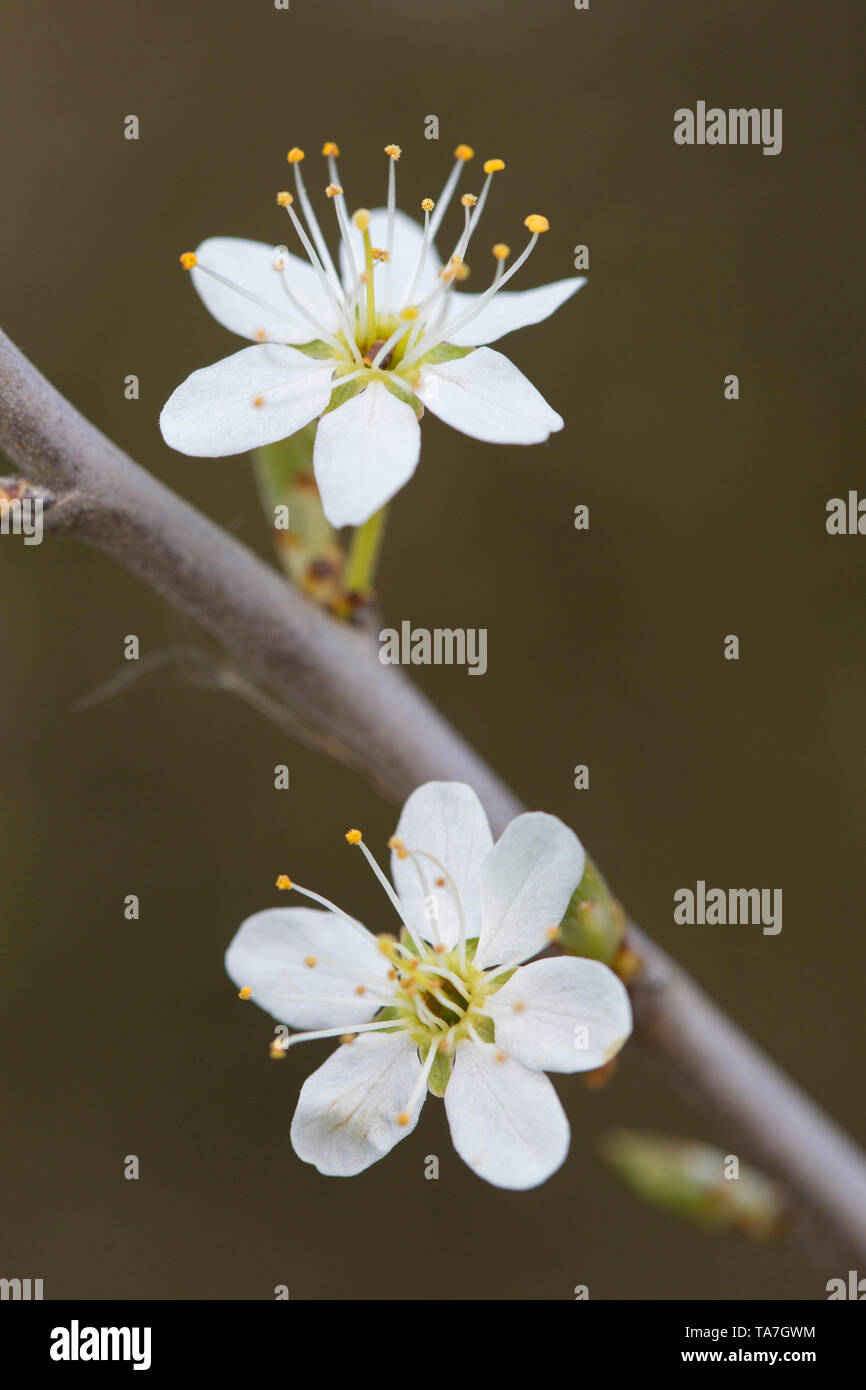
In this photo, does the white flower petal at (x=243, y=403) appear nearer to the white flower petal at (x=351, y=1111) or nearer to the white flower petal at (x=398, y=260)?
the white flower petal at (x=398, y=260)

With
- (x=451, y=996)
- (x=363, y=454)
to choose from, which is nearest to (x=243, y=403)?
(x=363, y=454)

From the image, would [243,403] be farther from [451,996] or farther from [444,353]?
[451,996]

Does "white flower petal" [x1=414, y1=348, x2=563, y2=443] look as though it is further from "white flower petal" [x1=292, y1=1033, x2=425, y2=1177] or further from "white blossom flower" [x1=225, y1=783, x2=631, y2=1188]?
"white flower petal" [x1=292, y1=1033, x2=425, y2=1177]

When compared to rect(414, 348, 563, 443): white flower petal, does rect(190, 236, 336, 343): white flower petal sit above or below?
above

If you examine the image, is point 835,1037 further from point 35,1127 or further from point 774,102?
point 774,102

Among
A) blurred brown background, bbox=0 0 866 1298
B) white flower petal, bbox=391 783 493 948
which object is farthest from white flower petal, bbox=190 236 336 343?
blurred brown background, bbox=0 0 866 1298

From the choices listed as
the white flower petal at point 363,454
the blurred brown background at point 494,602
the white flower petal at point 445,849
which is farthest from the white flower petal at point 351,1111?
the blurred brown background at point 494,602

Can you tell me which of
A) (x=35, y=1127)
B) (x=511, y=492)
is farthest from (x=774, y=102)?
(x=35, y=1127)
